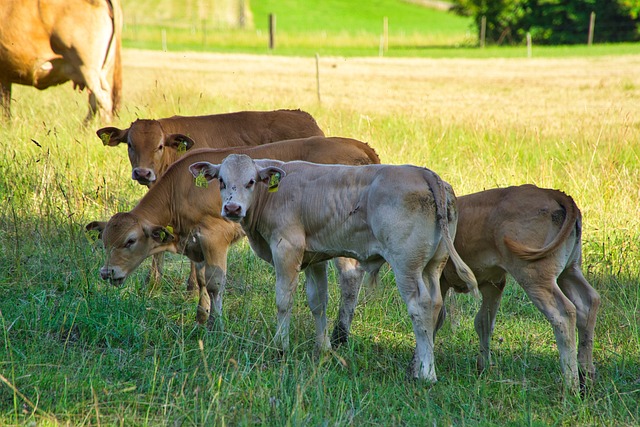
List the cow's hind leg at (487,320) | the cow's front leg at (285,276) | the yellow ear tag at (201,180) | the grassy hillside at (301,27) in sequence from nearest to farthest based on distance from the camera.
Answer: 1. the cow's hind leg at (487,320)
2. the cow's front leg at (285,276)
3. the yellow ear tag at (201,180)
4. the grassy hillside at (301,27)

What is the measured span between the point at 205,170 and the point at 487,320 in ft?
8.30

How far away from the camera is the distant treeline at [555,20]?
53.1 m

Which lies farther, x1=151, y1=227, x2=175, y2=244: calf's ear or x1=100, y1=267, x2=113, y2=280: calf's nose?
x1=151, y1=227, x2=175, y2=244: calf's ear

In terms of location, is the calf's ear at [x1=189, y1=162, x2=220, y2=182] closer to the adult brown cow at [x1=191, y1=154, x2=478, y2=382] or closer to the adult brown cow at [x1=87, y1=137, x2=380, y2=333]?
the adult brown cow at [x1=191, y1=154, x2=478, y2=382]

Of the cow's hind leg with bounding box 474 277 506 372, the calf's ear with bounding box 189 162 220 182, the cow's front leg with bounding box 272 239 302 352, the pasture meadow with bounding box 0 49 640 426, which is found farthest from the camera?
the calf's ear with bounding box 189 162 220 182

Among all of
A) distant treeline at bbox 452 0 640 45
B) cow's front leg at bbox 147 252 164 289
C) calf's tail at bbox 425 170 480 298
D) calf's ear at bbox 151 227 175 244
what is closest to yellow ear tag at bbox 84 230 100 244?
calf's ear at bbox 151 227 175 244

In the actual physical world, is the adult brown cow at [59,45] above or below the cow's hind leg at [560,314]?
above

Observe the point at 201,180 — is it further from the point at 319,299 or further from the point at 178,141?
the point at 178,141

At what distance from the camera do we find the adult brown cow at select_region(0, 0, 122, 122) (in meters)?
13.2

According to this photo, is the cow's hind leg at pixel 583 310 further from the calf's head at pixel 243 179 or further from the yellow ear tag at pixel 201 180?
the yellow ear tag at pixel 201 180

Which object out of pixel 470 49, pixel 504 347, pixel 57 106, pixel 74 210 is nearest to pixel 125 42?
pixel 470 49

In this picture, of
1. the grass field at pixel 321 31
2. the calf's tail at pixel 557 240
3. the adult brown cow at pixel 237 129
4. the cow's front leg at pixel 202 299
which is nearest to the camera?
the calf's tail at pixel 557 240

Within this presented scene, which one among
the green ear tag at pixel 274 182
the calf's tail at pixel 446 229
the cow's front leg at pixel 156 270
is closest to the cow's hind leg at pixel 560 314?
the calf's tail at pixel 446 229

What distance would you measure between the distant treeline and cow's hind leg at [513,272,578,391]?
49622 mm
